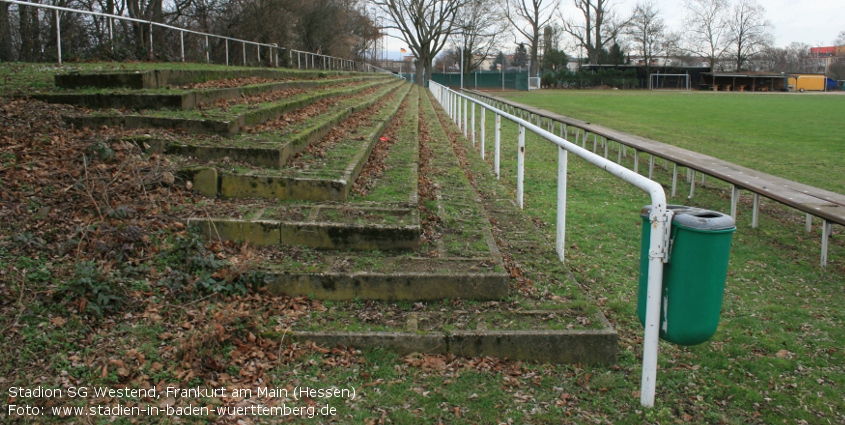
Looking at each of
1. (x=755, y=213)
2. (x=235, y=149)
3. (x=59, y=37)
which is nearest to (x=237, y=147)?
(x=235, y=149)

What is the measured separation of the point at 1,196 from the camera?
4.39m

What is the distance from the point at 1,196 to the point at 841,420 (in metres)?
5.35

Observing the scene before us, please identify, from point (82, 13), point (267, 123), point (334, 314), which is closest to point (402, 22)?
point (82, 13)

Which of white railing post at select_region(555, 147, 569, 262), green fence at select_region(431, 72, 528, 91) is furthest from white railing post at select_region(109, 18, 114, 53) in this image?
green fence at select_region(431, 72, 528, 91)

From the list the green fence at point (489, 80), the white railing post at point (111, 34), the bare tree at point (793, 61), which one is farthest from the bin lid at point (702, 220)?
the bare tree at point (793, 61)

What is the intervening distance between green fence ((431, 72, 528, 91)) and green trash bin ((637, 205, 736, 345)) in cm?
5955

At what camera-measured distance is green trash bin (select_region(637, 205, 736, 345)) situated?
2.77m

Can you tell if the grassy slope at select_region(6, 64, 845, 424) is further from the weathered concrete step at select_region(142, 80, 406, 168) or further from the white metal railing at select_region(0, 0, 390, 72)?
the white metal railing at select_region(0, 0, 390, 72)

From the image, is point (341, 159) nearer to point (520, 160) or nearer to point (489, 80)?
point (520, 160)

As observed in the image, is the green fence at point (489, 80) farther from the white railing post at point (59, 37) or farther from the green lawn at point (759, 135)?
the white railing post at point (59, 37)

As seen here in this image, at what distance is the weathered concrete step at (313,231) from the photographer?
4.42 m

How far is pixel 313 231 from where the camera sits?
4.48m

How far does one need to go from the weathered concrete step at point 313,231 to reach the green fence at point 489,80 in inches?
2291

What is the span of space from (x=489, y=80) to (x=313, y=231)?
63.7 meters
